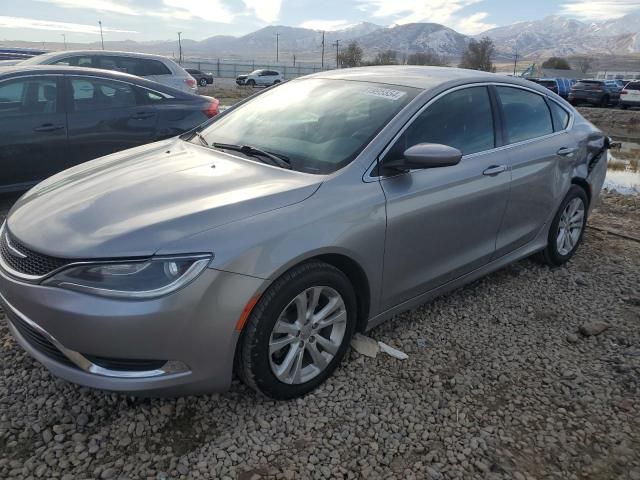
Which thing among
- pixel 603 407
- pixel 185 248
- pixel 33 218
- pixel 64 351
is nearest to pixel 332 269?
pixel 185 248

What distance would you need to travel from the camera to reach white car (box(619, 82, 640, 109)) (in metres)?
25.9

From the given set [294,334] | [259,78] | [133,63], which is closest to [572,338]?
[294,334]

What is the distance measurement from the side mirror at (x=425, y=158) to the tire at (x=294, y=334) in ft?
2.28

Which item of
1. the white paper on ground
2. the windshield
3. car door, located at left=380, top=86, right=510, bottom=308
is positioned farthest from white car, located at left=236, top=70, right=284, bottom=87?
the white paper on ground

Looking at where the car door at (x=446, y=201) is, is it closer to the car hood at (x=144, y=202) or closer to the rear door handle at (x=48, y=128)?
the car hood at (x=144, y=202)

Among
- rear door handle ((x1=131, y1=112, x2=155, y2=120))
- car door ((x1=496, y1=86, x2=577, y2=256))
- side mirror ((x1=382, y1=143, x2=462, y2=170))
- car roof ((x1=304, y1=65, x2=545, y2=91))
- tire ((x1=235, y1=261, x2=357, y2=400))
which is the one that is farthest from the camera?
rear door handle ((x1=131, y1=112, x2=155, y2=120))

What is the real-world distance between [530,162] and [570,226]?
108 cm

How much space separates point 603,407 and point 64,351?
2.66 metres

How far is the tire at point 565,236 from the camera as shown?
14.0ft


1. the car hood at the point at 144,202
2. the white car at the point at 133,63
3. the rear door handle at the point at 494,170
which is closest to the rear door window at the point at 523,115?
the rear door handle at the point at 494,170

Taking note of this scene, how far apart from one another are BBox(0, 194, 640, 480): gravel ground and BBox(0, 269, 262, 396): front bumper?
308mm

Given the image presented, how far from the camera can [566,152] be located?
413 centimetres

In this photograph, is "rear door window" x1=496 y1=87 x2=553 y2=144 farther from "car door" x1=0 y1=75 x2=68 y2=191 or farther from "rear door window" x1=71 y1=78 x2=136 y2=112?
"car door" x1=0 y1=75 x2=68 y2=191

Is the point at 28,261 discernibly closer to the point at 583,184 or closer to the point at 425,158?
the point at 425,158
